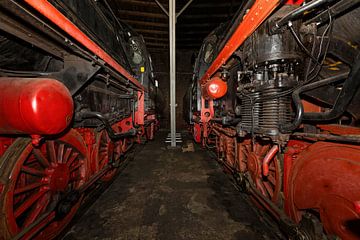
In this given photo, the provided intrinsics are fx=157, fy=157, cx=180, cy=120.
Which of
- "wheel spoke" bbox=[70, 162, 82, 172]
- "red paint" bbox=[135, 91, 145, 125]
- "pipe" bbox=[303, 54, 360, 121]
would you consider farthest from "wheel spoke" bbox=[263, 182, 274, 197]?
"red paint" bbox=[135, 91, 145, 125]

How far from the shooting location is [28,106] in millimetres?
1096

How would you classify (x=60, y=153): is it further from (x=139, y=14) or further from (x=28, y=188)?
(x=139, y=14)

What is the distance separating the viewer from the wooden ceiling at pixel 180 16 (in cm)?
729

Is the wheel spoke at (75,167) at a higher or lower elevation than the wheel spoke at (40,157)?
lower

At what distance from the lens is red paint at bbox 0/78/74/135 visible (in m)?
1.11

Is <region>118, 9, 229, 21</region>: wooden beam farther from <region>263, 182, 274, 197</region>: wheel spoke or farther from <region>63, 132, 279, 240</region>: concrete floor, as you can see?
<region>263, 182, 274, 197</region>: wheel spoke

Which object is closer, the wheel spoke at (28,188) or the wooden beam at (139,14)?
the wheel spoke at (28,188)

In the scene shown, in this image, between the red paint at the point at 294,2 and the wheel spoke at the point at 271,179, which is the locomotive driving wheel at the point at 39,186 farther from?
the red paint at the point at 294,2

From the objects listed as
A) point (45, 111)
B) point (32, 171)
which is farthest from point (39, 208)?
point (45, 111)

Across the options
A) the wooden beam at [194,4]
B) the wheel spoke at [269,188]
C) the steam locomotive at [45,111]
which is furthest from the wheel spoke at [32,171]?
the wooden beam at [194,4]

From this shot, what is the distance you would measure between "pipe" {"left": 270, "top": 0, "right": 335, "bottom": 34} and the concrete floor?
215cm

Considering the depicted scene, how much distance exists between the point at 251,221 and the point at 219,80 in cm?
217

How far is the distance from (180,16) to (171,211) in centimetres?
909

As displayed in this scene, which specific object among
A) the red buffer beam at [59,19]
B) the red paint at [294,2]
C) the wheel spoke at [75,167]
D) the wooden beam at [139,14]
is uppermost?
the wooden beam at [139,14]
